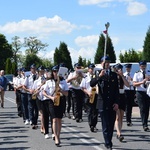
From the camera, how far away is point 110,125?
965 cm

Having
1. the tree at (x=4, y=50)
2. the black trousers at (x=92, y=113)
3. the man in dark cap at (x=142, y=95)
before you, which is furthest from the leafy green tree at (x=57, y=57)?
the man in dark cap at (x=142, y=95)

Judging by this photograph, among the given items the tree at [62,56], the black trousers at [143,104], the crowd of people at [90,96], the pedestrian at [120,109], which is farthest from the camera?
the tree at [62,56]

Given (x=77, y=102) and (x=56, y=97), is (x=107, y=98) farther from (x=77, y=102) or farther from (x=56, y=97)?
(x=77, y=102)

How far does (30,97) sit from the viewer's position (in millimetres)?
14148

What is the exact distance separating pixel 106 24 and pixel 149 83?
9.75 feet

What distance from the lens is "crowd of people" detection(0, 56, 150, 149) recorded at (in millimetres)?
9586

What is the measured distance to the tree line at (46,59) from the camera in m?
55.2

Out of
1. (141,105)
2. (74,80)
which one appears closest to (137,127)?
(141,105)

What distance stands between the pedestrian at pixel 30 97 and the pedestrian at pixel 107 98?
4461mm

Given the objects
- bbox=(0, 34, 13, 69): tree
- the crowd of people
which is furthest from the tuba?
bbox=(0, 34, 13, 69): tree

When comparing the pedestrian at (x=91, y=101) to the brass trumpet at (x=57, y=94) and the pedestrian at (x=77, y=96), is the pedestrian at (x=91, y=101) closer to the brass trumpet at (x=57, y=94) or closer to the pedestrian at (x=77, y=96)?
the pedestrian at (x=77, y=96)

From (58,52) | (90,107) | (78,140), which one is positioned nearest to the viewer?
(78,140)

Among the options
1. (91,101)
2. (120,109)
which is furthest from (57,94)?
(91,101)

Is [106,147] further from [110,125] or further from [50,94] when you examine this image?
[50,94]
